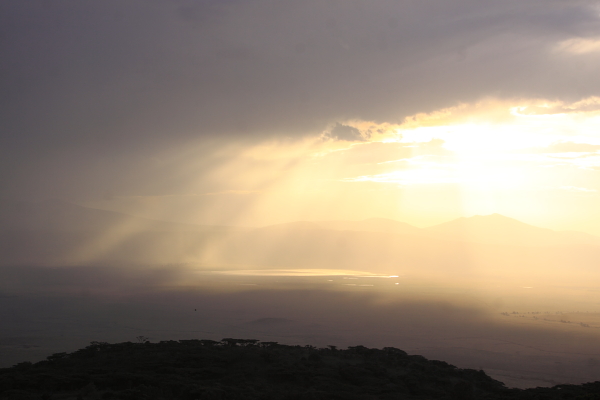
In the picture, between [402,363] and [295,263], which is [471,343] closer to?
[402,363]

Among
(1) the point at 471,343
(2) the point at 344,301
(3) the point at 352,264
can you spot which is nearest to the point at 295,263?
(3) the point at 352,264

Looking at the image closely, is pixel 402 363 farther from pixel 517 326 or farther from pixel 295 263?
pixel 295 263

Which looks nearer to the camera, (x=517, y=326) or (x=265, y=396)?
(x=265, y=396)

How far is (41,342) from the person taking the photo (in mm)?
47656

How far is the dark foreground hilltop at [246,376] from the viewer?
24.0 metres

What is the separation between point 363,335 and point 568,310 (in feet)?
123

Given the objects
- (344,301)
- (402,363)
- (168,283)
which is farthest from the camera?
(168,283)

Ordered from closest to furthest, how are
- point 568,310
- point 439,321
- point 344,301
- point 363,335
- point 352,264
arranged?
point 363,335, point 439,321, point 568,310, point 344,301, point 352,264

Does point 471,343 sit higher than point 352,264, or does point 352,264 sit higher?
point 352,264

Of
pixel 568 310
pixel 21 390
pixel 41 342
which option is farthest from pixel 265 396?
pixel 568 310

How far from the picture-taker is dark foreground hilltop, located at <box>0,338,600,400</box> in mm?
24016

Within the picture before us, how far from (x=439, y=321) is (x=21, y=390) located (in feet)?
165

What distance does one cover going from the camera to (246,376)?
96.0ft

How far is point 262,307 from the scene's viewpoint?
233 ft
